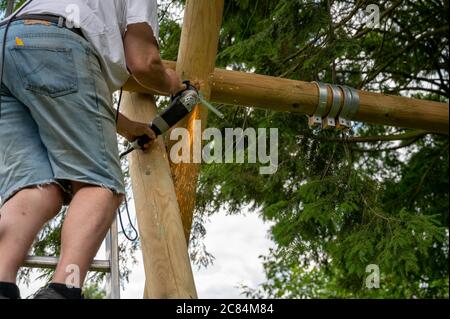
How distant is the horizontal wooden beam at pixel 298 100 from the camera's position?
3.75 meters

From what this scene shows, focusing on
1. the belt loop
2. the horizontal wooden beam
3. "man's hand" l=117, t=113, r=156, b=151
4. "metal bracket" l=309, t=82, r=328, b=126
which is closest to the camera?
the belt loop

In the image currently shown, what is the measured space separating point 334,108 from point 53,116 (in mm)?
2030

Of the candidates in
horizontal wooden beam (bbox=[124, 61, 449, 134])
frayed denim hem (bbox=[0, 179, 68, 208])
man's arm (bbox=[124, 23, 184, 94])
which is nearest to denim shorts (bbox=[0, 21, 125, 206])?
frayed denim hem (bbox=[0, 179, 68, 208])

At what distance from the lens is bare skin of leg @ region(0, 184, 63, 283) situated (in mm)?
2121

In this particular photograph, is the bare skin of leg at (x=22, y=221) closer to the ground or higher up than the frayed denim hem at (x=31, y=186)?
closer to the ground

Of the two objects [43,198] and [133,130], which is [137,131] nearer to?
[133,130]

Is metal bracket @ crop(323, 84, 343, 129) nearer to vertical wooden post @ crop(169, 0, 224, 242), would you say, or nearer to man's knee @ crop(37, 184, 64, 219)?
vertical wooden post @ crop(169, 0, 224, 242)

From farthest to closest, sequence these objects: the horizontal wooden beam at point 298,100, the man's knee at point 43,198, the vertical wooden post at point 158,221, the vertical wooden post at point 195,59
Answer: the horizontal wooden beam at point 298,100
the vertical wooden post at point 195,59
the vertical wooden post at point 158,221
the man's knee at point 43,198

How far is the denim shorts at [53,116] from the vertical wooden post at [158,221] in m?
0.39

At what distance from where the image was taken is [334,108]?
13.1 ft

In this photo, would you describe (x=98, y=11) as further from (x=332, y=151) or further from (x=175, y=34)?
(x=175, y=34)

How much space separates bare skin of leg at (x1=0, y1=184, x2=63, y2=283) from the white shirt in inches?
18.9

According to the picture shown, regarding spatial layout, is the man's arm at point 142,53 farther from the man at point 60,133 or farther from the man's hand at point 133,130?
the man's hand at point 133,130

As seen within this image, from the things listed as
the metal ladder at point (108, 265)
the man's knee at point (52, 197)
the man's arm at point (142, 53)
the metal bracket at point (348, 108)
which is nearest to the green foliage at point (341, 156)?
the metal bracket at point (348, 108)
